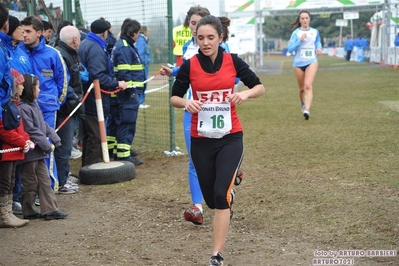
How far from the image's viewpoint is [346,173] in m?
8.33

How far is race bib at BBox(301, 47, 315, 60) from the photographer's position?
14.0 m

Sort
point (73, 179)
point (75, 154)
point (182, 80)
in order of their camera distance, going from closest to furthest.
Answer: point (182, 80)
point (73, 179)
point (75, 154)

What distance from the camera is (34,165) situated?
6809 mm

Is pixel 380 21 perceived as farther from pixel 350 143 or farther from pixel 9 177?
pixel 9 177

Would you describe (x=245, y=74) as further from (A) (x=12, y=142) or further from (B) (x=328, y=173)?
(B) (x=328, y=173)

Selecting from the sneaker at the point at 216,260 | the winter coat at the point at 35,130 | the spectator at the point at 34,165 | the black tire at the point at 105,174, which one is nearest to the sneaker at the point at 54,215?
the spectator at the point at 34,165

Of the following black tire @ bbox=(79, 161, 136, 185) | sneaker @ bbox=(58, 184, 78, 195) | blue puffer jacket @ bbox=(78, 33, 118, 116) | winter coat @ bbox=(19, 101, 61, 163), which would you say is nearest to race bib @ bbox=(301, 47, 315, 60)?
blue puffer jacket @ bbox=(78, 33, 118, 116)

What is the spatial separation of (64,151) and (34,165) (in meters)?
1.28

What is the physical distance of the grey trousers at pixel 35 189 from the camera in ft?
22.3

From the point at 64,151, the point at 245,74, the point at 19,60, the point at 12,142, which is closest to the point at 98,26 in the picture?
the point at 64,151

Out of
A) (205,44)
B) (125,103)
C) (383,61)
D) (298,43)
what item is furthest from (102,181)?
(383,61)

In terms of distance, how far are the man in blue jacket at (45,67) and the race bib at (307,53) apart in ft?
24.7

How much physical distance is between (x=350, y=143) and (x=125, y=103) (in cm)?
379

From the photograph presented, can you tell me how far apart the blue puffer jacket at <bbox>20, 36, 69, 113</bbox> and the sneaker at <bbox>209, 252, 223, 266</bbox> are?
335 cm
